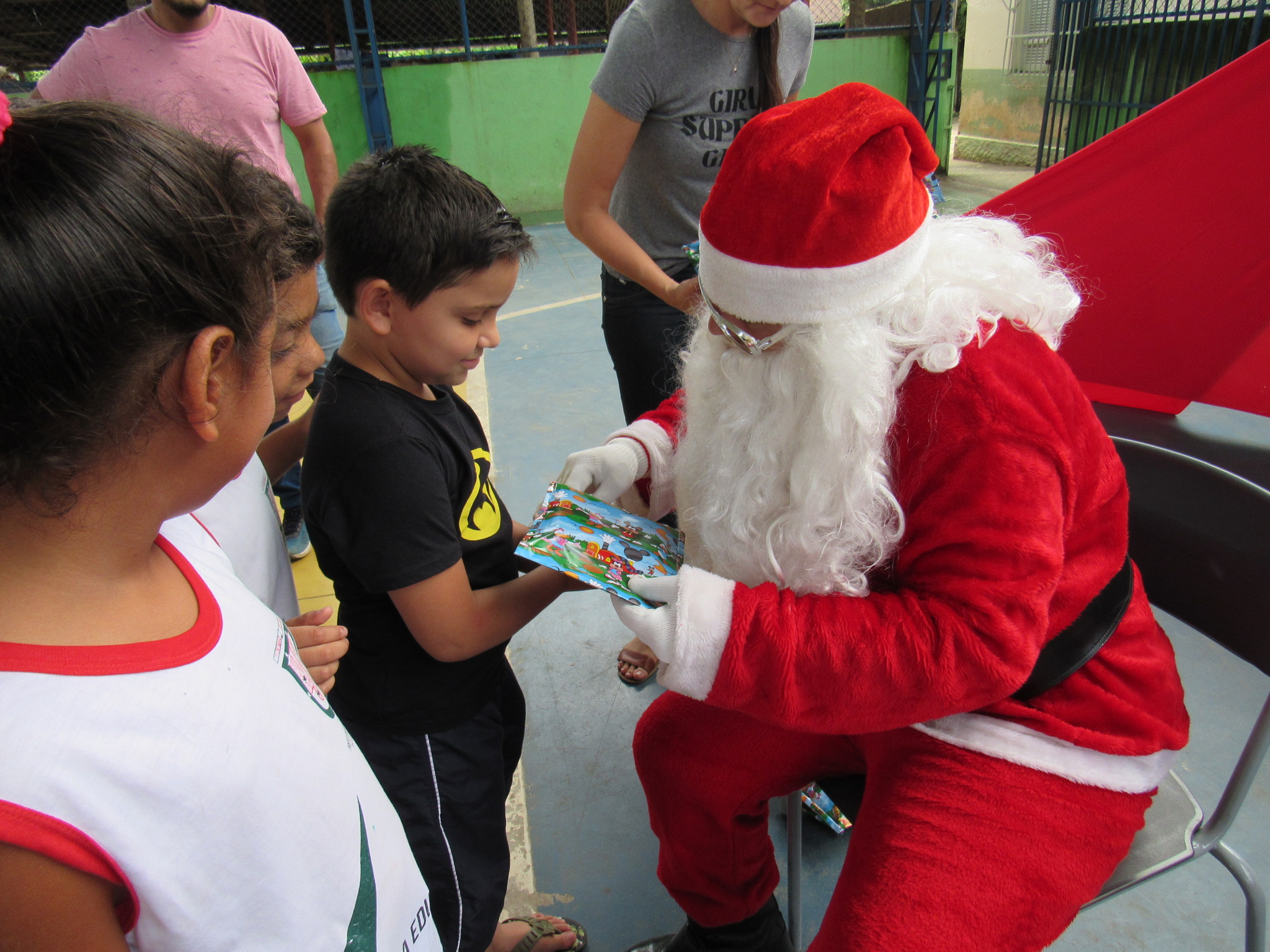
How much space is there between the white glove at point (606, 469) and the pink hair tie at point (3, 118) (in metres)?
0.90

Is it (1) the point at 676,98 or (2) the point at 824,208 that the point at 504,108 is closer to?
(1) the point at 676,98

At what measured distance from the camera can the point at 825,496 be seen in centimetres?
104

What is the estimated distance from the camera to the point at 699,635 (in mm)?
955

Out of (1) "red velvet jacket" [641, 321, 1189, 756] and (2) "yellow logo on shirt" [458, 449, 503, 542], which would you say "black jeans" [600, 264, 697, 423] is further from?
(1) "red velvet jacket" [641, 321, 1189, 756]

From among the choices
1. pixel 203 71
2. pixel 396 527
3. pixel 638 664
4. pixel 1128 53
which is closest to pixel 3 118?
pixel 396 527

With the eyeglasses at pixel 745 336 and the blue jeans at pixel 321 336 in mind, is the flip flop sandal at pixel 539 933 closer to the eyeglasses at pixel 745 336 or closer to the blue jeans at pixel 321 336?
the eyeglasses at pixel 745 336

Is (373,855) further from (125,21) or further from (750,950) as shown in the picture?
(125,21)

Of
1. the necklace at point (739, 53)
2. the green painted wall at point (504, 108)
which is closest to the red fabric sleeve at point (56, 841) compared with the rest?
the necklace at point (739, 53)

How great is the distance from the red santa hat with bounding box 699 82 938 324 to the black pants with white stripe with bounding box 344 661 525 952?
0.82 m

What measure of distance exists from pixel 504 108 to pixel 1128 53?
5904mm

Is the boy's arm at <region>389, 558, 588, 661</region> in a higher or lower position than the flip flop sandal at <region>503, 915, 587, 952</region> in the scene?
higher

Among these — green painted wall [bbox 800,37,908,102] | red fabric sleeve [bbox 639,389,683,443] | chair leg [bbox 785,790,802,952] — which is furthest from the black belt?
green painted wall [bbox 800,37,908,102]

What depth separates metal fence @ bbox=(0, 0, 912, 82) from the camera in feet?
28.5

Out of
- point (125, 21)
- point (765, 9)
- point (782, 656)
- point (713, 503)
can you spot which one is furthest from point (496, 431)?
point (782, 656)
